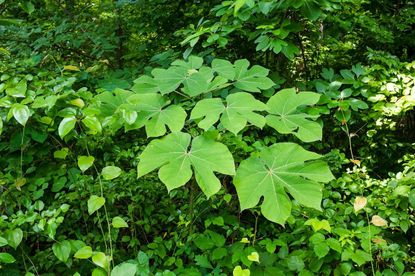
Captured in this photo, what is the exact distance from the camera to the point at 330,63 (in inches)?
119

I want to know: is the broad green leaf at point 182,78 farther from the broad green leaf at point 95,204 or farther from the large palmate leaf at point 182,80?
the broad green leaf at point 95,204

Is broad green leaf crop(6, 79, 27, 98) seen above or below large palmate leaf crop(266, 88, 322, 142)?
below

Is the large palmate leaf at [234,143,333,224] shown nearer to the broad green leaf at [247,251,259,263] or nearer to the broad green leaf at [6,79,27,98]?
the broad green leaf at [247,251,259,263]

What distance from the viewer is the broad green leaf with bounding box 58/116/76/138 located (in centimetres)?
124

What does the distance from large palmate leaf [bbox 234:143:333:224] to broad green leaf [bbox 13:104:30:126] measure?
0.83 m

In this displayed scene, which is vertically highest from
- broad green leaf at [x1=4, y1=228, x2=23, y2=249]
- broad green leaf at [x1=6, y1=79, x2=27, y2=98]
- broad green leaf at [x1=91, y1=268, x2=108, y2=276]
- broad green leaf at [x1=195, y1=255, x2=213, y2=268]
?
broad green leaf at [x1=6, y1=79, x2=27, y2=98]

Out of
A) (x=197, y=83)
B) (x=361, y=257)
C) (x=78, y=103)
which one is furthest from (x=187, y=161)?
(x=361, y=257)

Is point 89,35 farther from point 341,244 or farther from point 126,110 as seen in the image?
point 341,244

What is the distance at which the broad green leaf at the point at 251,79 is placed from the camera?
4.63 feet

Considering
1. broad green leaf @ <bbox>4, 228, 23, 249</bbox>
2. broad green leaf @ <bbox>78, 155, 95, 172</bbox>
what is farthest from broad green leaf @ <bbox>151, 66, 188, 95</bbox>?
broad green leaf @ <bbox>4, 228, 23, 249</bbox>

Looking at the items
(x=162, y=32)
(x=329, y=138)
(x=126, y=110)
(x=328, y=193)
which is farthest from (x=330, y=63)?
(x=126, y=110)

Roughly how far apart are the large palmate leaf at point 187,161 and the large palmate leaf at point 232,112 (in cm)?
7

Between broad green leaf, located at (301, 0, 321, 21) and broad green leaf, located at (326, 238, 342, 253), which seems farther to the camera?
broad green leaf, located at (301, 0, 321, 21)

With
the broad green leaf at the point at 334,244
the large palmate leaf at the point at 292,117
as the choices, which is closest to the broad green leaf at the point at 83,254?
A: the large palmate leaf at the point at 292,117
